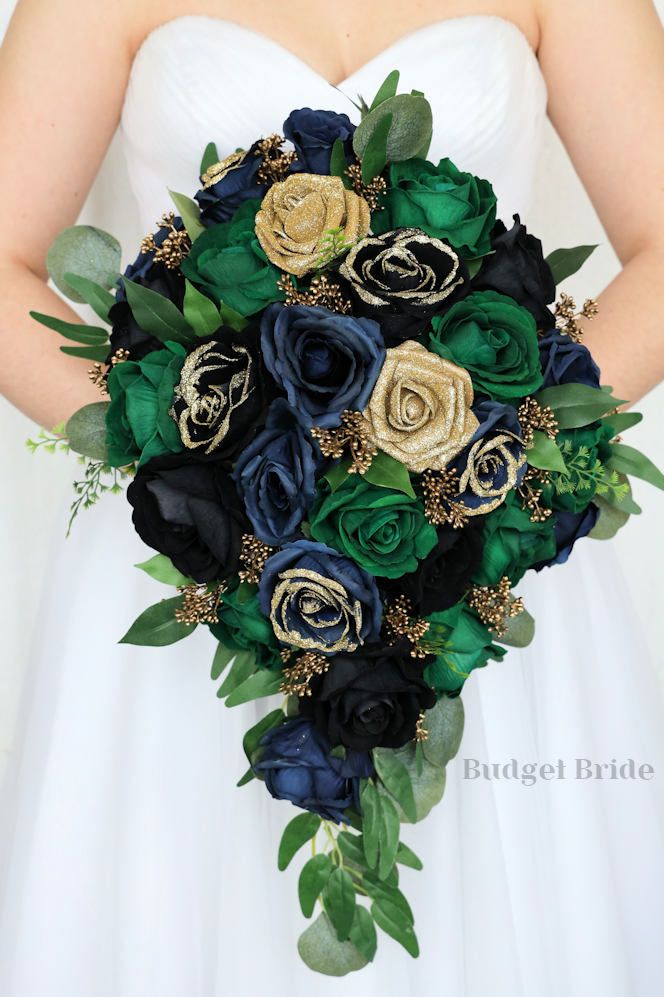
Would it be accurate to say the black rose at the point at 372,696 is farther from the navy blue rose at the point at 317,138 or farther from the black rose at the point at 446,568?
the navy blue rose at the point at 317,138

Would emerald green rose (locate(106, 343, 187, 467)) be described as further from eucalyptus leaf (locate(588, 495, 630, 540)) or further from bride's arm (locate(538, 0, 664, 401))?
bride's arm (locate(538, 0, 664, 401))

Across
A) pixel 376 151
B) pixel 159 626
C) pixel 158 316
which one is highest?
pixel 376 151

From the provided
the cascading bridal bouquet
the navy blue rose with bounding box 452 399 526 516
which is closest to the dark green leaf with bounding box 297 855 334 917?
the cascading bridal bouquet

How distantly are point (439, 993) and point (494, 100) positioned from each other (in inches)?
39.3

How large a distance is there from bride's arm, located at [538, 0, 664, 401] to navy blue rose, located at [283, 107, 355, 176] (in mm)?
419

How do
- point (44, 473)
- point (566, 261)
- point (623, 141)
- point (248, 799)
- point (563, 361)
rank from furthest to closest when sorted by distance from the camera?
point (44, 473), point (623, 141), point (248, 799), point (566, 261), point (563, 361)

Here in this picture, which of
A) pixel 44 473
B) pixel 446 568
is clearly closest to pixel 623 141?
pixel 446 568

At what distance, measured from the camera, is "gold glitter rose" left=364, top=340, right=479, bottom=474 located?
72 cm

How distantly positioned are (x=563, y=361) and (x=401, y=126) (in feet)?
0.78

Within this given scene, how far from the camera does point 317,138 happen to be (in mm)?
853

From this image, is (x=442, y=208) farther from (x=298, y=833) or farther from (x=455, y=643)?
(x=298, y=833)

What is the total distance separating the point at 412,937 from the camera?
2.85ft

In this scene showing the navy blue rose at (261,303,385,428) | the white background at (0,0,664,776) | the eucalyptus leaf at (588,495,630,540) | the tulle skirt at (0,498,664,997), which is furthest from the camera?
the white background at (0,0,664,776)

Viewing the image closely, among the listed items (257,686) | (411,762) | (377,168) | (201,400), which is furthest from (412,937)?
(377,168)
